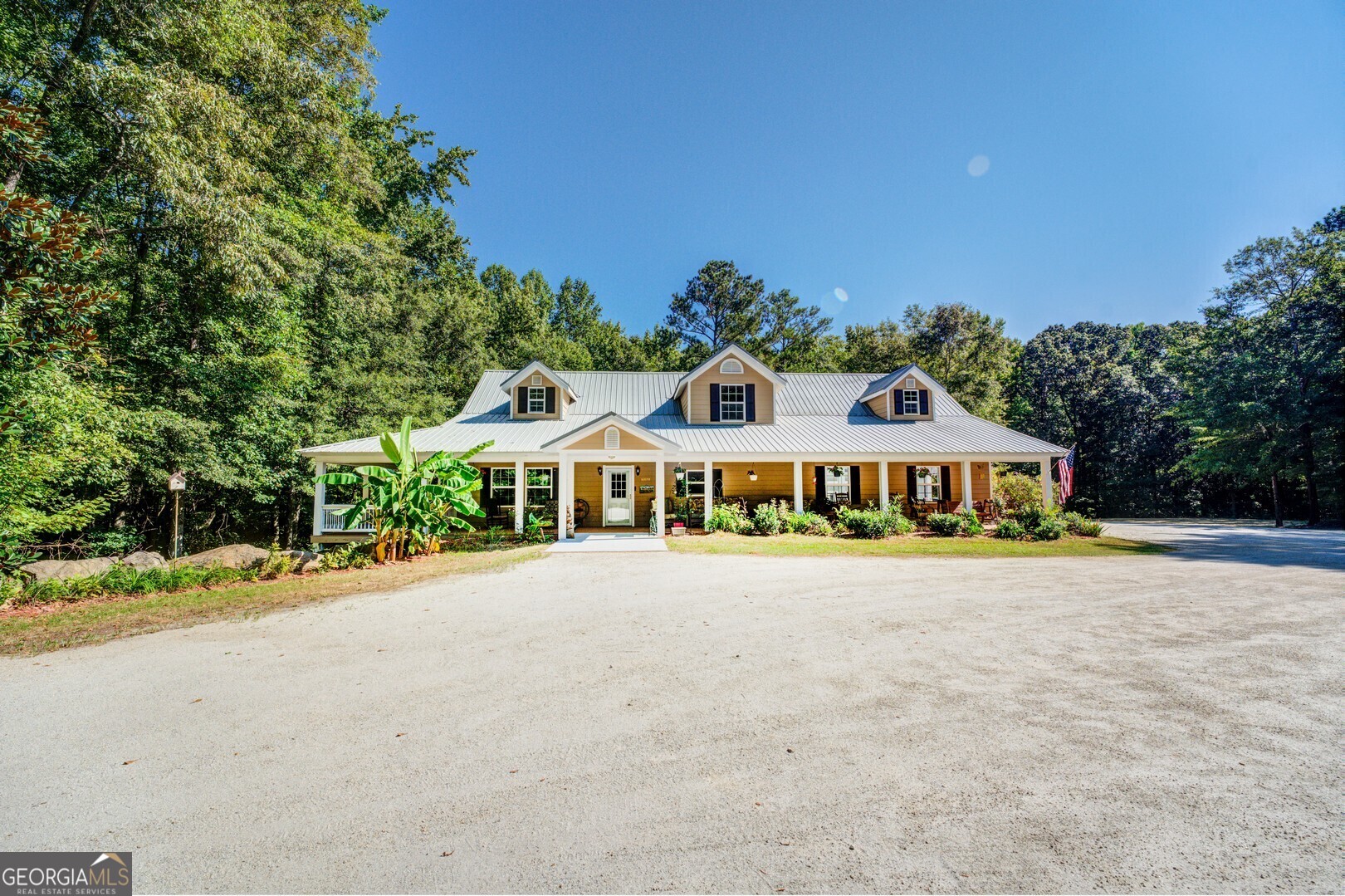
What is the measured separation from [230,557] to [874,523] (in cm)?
1679

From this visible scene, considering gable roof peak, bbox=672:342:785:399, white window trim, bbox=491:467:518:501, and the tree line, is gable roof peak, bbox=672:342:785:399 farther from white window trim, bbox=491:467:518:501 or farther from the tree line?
the tree line

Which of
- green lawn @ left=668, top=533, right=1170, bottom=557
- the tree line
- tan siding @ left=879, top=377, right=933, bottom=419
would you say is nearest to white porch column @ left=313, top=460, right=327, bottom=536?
the tree line

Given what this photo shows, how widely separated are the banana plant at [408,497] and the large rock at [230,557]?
2.27 meters

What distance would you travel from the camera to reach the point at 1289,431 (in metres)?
21.9

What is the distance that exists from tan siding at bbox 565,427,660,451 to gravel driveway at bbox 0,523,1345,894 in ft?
30.4

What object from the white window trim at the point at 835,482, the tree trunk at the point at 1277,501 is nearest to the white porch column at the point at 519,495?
the white window trim at the point at 835,482

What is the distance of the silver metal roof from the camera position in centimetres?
1723

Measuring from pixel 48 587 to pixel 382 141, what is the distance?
74.5 ft

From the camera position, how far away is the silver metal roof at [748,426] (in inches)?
679

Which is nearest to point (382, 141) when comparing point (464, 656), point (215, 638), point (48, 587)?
point (48, 587)

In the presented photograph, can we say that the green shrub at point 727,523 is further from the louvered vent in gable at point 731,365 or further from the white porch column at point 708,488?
the louvered vent in gable at point 731,365

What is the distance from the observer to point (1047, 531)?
15367 mm

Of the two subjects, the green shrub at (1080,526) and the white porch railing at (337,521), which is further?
the green shrub at (1080,526)

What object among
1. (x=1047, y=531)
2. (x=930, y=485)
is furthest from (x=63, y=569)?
(x=930, y=485)
